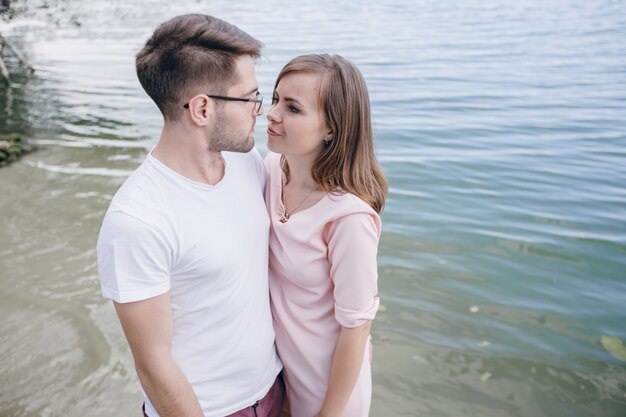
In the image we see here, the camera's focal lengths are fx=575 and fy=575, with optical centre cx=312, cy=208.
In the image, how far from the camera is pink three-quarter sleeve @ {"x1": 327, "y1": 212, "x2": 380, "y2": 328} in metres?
1.97

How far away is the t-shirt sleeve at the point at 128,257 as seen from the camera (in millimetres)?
1709

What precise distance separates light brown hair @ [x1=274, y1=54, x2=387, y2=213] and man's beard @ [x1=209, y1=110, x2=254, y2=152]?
32cm

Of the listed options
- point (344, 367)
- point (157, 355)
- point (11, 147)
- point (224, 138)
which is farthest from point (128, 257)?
point (11, 147)

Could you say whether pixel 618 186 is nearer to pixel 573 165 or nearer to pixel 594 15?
pixel 573 165

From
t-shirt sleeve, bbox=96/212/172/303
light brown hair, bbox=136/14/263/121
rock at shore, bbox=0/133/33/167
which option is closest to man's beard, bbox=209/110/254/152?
light brown hair, bbox=136/14/263/121

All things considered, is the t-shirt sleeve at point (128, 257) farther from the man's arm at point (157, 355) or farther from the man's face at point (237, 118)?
the man's face at point (237, 118)

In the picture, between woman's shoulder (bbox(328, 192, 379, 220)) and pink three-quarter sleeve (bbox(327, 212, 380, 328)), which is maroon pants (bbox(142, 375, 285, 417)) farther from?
woman's shoulder (bbox(328, 192, 379, 220))

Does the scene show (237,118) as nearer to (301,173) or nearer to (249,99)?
(249,99)

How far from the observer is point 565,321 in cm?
493

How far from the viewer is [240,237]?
202 centimetres

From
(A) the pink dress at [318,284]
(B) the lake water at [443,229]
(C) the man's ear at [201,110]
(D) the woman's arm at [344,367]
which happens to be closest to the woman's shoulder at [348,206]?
(A) the pink dress at [318,284]

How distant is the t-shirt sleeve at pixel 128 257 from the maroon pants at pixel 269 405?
2.21 feet

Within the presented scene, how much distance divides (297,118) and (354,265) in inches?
23.4

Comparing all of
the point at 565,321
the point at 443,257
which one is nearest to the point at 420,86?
the point at 443,257
